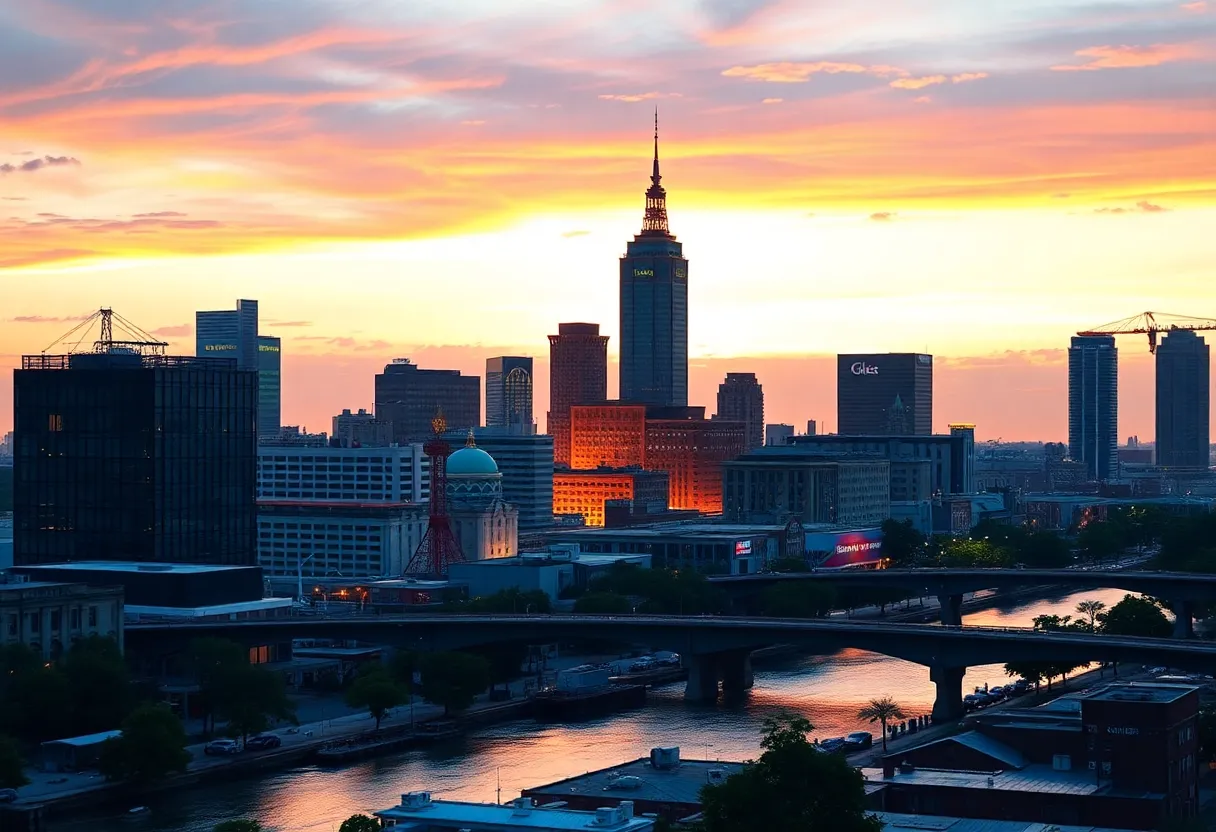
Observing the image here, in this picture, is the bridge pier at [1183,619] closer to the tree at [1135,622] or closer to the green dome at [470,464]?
the tree at [1135,622]

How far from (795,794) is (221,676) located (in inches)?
2050

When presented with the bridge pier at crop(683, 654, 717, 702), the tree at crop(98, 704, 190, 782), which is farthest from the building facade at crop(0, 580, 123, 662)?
the bridge pier at crop(683, 654, 717, 702)

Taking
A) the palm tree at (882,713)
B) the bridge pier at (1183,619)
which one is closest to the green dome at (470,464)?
the bridge pier at (1183,619)

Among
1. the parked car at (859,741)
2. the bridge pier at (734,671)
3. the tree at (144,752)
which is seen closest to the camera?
the tree at (144,752)

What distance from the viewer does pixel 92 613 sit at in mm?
114188

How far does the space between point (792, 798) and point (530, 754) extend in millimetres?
39627

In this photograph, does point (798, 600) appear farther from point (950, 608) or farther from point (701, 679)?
point (701, 679)

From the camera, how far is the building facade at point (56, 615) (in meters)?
108

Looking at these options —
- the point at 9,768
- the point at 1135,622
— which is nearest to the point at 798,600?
the point at 1135,622

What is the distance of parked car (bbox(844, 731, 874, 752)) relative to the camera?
9456 cm

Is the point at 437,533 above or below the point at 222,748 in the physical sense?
above

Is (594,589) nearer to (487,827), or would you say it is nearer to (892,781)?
(892,781)

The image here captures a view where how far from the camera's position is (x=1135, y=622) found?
133500 mm

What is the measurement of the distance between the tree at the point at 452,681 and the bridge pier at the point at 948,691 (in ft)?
79.0
